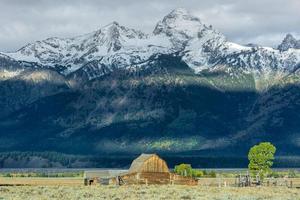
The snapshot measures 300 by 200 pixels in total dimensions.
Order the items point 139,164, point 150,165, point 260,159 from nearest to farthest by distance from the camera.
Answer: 1. point 150,165
2. point 139,164
3. point 260,159

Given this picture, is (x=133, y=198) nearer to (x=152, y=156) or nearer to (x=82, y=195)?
(x=82, y=195)

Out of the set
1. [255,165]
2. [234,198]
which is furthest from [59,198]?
[255,165]

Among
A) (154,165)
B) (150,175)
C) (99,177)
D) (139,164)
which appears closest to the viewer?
(150,175)

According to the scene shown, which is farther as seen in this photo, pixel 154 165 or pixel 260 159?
pixel 260 159

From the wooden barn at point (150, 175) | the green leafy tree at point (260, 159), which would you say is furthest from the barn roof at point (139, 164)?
the green leafy tree at point (260, 159)

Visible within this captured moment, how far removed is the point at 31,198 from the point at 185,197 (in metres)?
16.2

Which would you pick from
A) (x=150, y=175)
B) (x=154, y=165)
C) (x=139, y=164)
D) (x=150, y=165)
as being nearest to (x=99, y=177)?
(x=139, y=164)

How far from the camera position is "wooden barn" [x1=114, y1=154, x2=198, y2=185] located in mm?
150000

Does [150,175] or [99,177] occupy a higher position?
[150,175]

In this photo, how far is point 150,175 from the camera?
6112 inches

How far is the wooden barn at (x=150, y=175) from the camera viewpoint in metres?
150

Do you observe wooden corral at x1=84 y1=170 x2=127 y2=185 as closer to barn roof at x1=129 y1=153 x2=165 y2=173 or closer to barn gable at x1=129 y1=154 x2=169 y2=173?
barn roof at x1=129 y1=153 x2=165 y2=173

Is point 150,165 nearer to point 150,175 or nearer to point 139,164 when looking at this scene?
point 139,164

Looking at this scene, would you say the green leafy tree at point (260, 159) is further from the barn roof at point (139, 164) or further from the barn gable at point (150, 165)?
the barn roof at point (139, 164)
